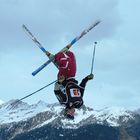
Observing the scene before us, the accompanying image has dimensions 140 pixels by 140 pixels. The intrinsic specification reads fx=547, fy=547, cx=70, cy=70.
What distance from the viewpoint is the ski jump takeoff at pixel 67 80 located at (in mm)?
29703

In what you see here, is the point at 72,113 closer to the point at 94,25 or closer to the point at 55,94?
the point at 55,94

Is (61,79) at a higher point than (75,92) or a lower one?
higher

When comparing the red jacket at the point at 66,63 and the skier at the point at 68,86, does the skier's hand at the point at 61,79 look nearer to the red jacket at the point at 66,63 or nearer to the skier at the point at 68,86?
the skier at the point at 68,86

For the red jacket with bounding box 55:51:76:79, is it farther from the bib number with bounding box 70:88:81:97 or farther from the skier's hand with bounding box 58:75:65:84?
the bib number with bounding box 70:88:81:97

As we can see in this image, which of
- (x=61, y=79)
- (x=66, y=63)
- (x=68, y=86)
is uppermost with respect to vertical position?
(x=66, y=63)

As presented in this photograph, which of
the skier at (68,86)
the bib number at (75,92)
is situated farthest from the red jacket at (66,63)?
the bib number at (75,92)

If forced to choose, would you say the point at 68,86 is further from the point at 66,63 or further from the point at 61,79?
the point at 66,63

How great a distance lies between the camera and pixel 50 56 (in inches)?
1171

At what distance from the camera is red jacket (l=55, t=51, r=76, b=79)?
97.7 feet

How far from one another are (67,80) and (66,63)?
3.94 feet

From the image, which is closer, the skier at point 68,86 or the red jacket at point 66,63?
the red jacket at point 66,63

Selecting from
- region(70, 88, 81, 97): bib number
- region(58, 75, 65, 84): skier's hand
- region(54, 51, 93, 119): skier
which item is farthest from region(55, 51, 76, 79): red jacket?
region(70, 88, 81, 97): bib number

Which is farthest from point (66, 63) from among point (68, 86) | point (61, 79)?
point (68, 86)

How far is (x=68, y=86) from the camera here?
30781mm
